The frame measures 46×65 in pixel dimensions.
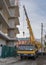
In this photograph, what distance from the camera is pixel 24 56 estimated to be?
32844 mm

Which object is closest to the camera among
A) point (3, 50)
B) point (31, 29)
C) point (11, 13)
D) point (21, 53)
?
point (3, 50)

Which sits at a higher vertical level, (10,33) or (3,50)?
(10,33)

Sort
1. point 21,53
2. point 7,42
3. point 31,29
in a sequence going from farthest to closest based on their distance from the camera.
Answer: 1. point 7,42
2. point 31,29
3. point 21,53

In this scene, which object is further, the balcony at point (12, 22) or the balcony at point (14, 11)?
the balcony at point (14, 11)

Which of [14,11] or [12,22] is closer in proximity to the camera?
[12,22]

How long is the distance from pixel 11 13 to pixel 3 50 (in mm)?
37386

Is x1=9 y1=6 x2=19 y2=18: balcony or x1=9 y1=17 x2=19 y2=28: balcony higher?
x1=9 y1=6 x2=19 y2=18: balcony

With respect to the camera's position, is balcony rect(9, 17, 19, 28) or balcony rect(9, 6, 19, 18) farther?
balcony rect(9, 6, 19, 18)

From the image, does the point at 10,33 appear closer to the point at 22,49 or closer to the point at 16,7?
the point at 16,7

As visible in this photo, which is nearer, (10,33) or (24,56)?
(24,56)

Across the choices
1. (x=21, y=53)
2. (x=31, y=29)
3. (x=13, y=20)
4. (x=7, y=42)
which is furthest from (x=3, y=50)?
(x=13, y=20)

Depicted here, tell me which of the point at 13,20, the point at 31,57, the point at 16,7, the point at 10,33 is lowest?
the point at 31,57

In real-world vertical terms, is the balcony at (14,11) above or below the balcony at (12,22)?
above

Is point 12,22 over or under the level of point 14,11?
under
